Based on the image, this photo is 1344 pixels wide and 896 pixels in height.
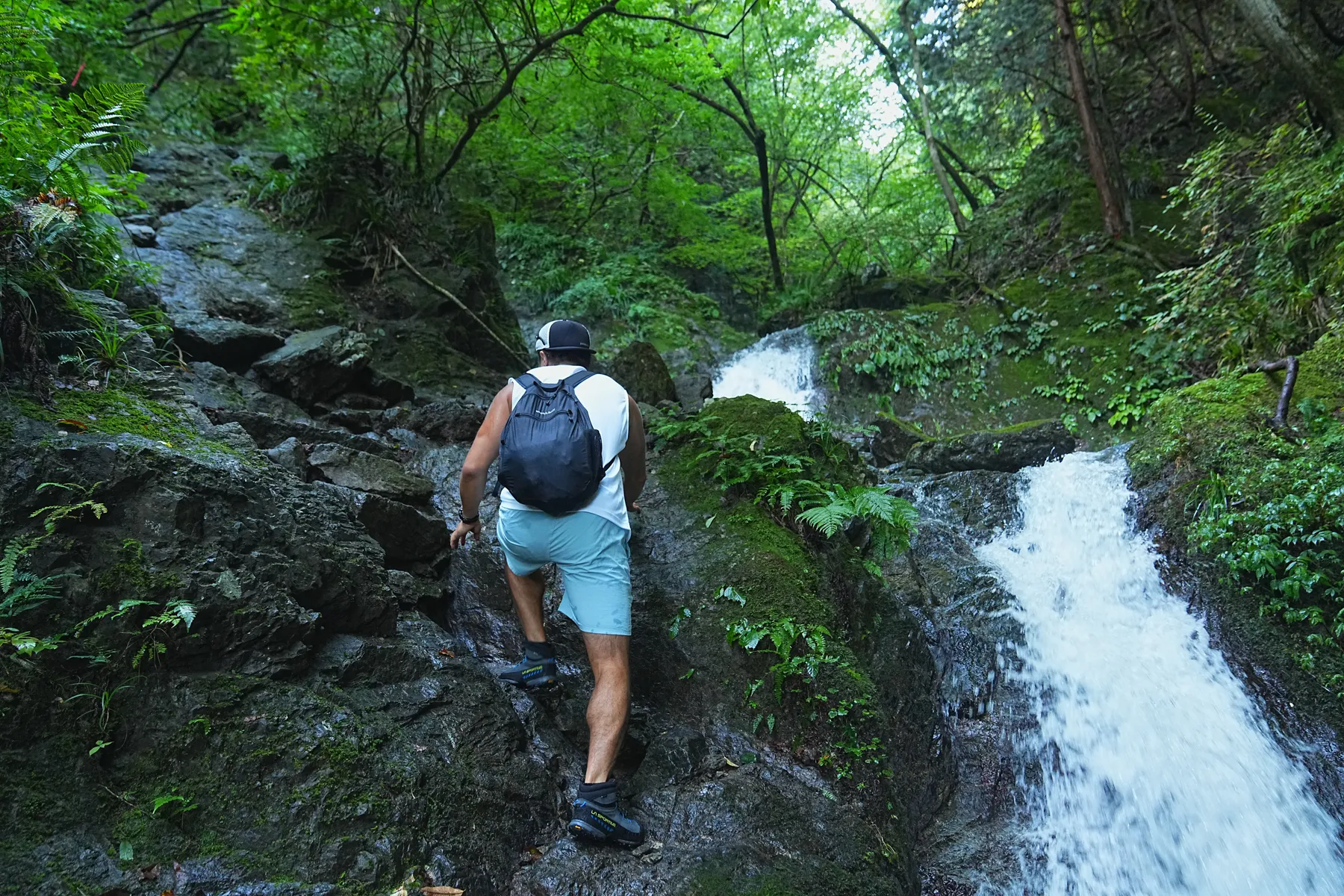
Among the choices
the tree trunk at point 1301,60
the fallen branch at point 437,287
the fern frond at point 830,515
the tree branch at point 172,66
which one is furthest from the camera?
the tree branch at point 172,66

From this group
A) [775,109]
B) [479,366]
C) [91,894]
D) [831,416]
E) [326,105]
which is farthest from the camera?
[775,109]

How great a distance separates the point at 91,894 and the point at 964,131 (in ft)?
61.8

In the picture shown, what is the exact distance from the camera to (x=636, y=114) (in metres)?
13.5

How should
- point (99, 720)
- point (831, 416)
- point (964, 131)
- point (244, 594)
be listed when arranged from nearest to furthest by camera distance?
point (99, 720) < point (244, 594) < point (831, 416) < point (964, 131)

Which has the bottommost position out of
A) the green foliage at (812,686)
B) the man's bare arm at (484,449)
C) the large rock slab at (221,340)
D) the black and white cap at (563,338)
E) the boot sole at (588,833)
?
the green foliage at (812,686)

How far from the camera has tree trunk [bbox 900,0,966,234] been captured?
15.8 meters

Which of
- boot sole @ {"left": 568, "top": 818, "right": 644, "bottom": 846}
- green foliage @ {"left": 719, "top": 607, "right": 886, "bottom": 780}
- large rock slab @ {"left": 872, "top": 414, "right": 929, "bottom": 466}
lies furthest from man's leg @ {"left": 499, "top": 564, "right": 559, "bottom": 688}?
large rock slab @ {"left": 872, "top": 414, "right": 929, "bottom": 466}

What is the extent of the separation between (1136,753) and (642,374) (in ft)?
19.4

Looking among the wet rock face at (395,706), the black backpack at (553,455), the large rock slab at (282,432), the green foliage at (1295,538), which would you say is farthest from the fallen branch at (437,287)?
the green foliage at (1295,538)

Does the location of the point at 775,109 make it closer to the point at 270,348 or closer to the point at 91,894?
the point at 270,348

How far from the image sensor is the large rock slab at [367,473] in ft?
15.4

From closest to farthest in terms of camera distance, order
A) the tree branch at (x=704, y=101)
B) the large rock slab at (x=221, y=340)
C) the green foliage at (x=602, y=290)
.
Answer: the large rock slab at (x=221, y=340)
the tree branch at (x=704, y=101)
the green foliage at (x=602, y=290)

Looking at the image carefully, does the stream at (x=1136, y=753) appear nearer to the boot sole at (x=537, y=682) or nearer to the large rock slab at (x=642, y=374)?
the boot sole at (x=537, y=682)

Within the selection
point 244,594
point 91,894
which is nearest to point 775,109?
point 244,594
